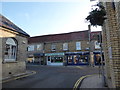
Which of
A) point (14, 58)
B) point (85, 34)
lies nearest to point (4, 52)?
point (14, 58)

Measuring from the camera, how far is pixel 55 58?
90.2ft

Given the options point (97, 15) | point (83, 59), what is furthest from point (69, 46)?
point (97, 15)

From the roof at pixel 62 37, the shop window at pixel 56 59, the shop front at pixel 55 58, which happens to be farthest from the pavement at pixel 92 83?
the shop window at pixel 56 59

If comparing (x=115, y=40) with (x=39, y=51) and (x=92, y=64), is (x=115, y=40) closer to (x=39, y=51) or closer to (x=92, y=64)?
(x=92, y=64)

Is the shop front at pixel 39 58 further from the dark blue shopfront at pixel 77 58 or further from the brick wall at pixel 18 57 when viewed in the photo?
the brick wall at pixel 18 57

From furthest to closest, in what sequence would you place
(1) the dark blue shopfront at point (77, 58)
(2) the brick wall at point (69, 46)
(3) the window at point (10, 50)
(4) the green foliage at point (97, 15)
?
1. (2) the brick wall at point (69, 46)
2. (1) the dark blue shopfront at point (77, 58)
3. (3) the window at point (10, 50)
4. (4) the green foliage at point (97, 15)

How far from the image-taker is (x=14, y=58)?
11.3 metres

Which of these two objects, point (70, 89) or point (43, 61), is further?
point (43, 61)

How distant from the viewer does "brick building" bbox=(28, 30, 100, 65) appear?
24.9 meters

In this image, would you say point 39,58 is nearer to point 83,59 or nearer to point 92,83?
point 83,59

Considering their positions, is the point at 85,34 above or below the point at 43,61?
above

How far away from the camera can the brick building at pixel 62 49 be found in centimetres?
2490

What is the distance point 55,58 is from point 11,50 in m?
17.2

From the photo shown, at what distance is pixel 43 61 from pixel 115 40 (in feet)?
85.3
